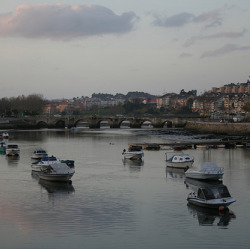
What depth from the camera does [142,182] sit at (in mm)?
38750

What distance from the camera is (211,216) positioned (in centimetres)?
2662

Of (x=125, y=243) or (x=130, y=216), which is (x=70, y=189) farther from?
(x=125, y=243)

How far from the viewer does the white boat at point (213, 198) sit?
1086 inches

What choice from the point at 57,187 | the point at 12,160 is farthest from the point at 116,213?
the point at 12,160

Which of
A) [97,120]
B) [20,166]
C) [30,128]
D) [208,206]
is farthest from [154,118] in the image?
[208,206]

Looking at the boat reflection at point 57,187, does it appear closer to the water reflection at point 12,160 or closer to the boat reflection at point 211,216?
the boat reflection at point 211,216

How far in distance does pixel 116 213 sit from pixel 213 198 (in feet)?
18.3

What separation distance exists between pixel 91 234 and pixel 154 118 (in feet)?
436

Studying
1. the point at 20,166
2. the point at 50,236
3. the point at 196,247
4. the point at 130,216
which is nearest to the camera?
the point at 196,247

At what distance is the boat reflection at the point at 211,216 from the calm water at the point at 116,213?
0.17ft

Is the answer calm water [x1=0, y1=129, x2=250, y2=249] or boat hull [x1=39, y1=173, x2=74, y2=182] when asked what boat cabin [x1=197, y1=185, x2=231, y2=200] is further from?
boat hull [x1=39, y1=173, x2=74, y2=182]

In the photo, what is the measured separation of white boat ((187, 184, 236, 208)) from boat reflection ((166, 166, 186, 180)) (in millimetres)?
12368

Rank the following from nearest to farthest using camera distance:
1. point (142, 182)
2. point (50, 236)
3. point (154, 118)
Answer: point (50, 236)
point (142, 182)
point (154, 118)

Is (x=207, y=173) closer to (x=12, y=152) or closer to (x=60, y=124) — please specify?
(x=12, y=152)
